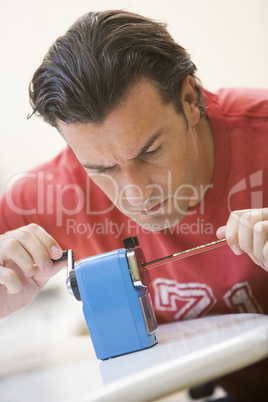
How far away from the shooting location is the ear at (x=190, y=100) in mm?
1090

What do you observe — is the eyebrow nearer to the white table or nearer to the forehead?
the forehead

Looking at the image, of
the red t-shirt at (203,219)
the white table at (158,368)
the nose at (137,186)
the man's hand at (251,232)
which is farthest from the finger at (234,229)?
the red t-shirt at (203,219)

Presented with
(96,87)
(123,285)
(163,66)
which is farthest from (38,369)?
(163,66)

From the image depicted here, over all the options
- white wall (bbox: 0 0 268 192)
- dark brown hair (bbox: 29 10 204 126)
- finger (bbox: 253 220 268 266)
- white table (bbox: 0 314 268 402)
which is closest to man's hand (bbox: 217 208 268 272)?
finger (bbox: 253 220 268 266)

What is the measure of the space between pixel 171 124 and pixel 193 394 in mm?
649

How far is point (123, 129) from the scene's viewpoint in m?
0.94

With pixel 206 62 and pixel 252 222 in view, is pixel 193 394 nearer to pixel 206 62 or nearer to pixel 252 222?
pixel 252 222

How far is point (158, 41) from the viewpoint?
998mm

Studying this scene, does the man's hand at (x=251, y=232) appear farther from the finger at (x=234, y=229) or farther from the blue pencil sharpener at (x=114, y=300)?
the blue pencil sharpener at (x=114, y=300)

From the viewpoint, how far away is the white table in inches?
21.1

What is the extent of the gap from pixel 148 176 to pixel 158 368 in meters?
0.51

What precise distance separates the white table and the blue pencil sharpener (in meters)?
0.02

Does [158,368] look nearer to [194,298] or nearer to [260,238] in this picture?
[260,238]

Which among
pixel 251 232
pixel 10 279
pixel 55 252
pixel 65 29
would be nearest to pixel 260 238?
pixel 251 232
